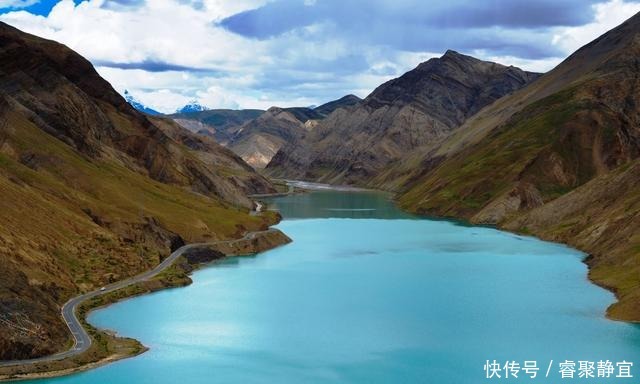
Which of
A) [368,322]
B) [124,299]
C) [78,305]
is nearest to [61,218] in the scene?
[124,299]

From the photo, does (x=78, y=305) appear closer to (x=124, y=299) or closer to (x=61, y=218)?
(x=124, y=299)

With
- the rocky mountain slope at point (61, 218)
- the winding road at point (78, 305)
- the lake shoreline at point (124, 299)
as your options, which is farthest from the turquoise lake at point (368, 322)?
the rocky mountain slope at point (61, 218)

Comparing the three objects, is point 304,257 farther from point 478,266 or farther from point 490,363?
point 490,363

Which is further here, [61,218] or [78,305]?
[61,218]

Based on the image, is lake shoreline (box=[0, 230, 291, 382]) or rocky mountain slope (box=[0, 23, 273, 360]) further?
rocky mountain slope (box=[0, 23, 273, 360])

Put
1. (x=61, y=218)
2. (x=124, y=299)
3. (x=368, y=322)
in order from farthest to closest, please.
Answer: (x=61, y=218)
(x=124, y=299)
(x=368, y=322)

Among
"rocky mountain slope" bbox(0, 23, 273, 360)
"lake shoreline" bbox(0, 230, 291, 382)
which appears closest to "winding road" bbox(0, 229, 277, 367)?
"lake shoreline" bbox(0, 230, 291, 382)

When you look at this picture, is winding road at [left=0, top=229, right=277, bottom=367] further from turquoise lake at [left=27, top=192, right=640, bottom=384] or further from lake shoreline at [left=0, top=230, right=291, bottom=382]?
turquoise lake at [left=27, top=192, right=640, bottom=384]

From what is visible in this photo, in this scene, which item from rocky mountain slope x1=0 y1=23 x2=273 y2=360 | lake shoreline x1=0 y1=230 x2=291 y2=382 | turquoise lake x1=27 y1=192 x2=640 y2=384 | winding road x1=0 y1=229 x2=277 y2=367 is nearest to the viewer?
lake shoreline x1=0 y1=230 x2=291 y2=382
